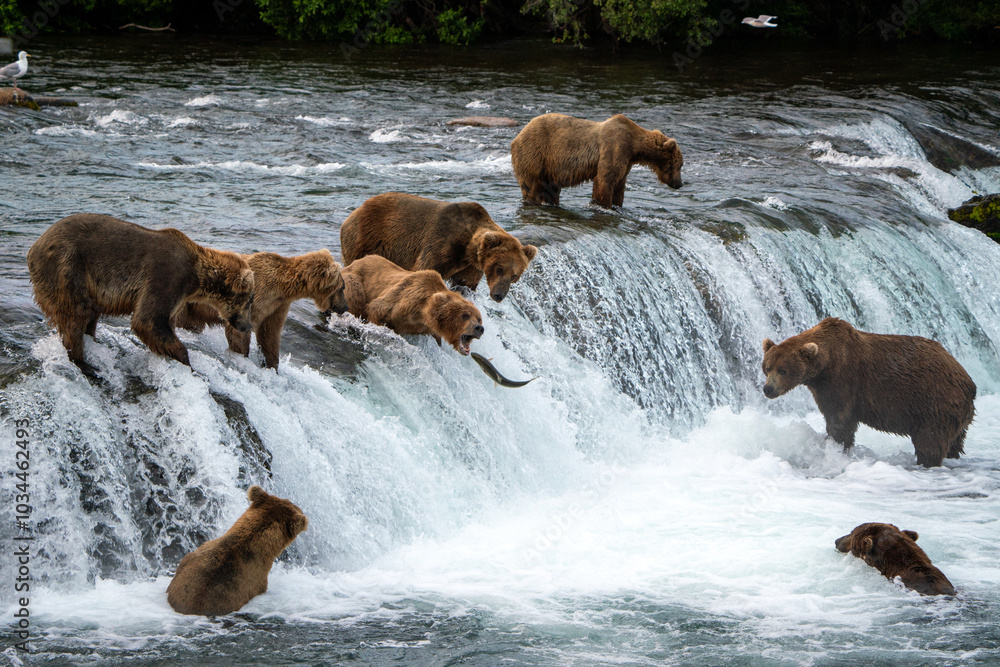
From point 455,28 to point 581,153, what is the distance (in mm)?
21106

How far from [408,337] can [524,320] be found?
1755 millimetres

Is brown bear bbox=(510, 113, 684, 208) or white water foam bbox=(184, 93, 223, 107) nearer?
brown bear bbox=(510, 113, 684, 208)

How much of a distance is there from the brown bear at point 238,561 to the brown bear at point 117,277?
3.41ft

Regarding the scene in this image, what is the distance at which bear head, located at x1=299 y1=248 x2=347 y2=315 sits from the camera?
6203mm

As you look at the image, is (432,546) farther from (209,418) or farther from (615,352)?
(615,352)

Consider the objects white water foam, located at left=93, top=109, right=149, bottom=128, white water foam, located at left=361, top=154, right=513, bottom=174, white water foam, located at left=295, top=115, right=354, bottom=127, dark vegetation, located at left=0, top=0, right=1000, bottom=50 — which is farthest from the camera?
dark vegetation, located at left=0, top=0, right=1000, bottom=50

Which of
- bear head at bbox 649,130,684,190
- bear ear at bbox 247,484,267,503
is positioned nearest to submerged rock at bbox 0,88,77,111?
bear head at bbox 649,130,684,190

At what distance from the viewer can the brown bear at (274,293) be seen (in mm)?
6125

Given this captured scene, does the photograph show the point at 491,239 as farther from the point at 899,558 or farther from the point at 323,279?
the point at 899,558

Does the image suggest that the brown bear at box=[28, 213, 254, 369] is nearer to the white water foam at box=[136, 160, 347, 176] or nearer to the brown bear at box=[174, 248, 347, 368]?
the brown bear at box=[174, 248, 347, 368]

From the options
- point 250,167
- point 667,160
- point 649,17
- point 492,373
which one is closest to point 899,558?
point 492,373

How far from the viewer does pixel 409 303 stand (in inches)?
273

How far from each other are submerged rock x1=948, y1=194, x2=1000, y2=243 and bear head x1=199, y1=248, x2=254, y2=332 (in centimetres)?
1174

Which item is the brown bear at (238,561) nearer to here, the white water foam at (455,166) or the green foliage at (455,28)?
the white water foam at (455,166)
